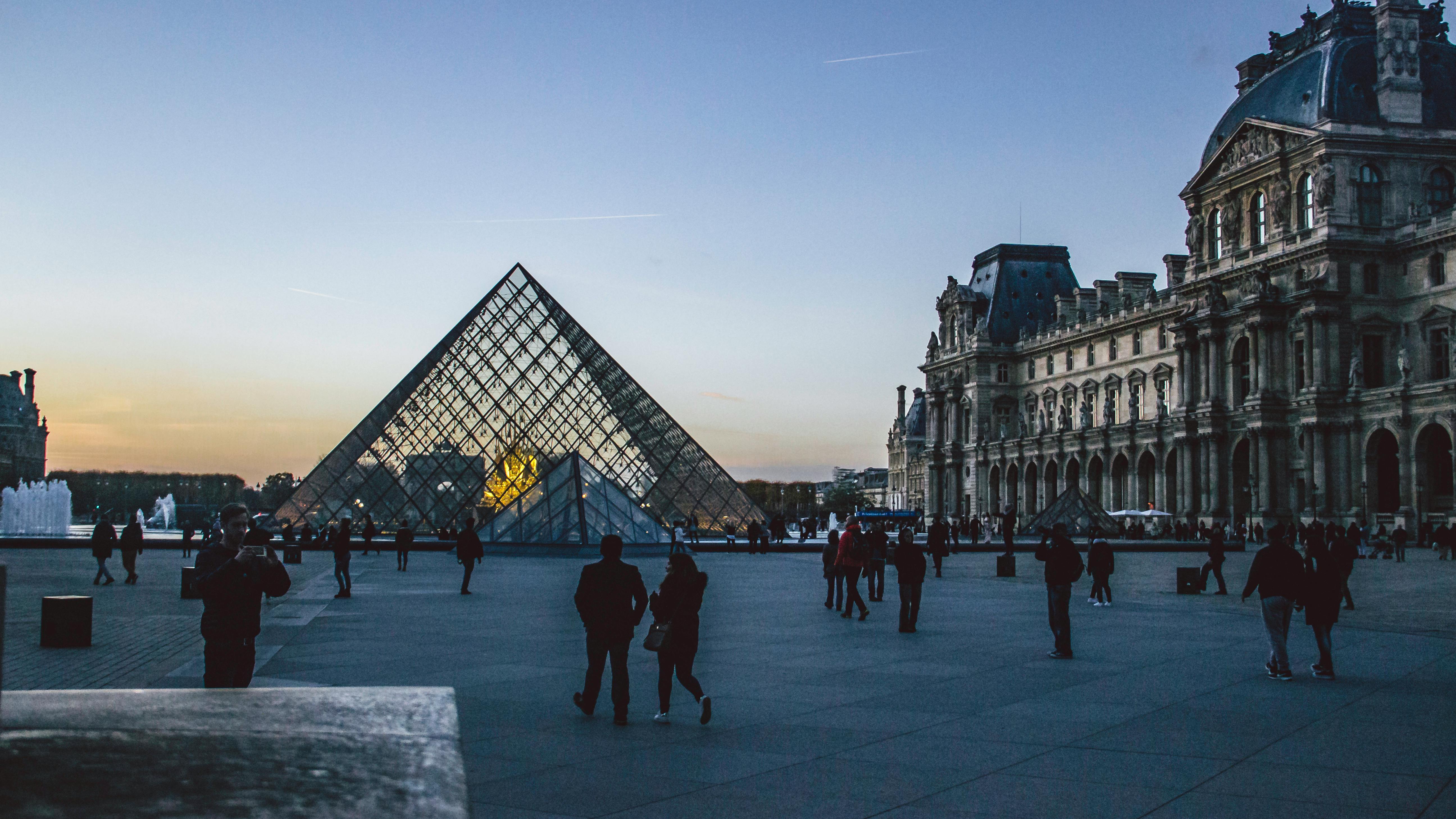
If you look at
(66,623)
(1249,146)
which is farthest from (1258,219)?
(66,623)

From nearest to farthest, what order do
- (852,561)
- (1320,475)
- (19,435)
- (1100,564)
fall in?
(852,561)
(1100,564)
(1320,475)
(19,435)

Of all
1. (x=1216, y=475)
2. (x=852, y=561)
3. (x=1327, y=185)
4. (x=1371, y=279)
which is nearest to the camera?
(x=852, y=561)

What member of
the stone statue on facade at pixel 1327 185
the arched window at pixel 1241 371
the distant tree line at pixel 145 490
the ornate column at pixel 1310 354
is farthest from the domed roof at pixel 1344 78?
the distant tree line at pixel 145 490

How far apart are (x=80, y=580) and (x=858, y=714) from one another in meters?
19.3

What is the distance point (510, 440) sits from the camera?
4628cm

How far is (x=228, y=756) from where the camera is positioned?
1147 millimetres

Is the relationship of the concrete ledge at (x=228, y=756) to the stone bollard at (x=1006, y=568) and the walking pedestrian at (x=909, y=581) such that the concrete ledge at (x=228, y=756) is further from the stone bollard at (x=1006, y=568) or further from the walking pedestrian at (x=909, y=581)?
the stone bollard at (x=1006, y=568)

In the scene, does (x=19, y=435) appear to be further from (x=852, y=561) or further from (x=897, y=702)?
(x=897, y=702)

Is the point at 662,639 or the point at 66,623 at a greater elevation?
the point at 662,639

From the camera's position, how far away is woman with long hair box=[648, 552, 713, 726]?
28.8 ft

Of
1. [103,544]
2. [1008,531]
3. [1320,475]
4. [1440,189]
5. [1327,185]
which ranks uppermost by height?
[1440,189]

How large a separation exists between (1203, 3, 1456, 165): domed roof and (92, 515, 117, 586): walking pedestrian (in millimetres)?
50742

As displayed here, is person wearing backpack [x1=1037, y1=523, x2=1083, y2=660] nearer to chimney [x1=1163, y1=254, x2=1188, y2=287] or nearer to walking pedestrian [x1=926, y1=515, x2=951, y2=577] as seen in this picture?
walking pedestrian [x1=926, y1=515, x2=951, y2=577]

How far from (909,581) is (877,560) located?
4559 millimetres
